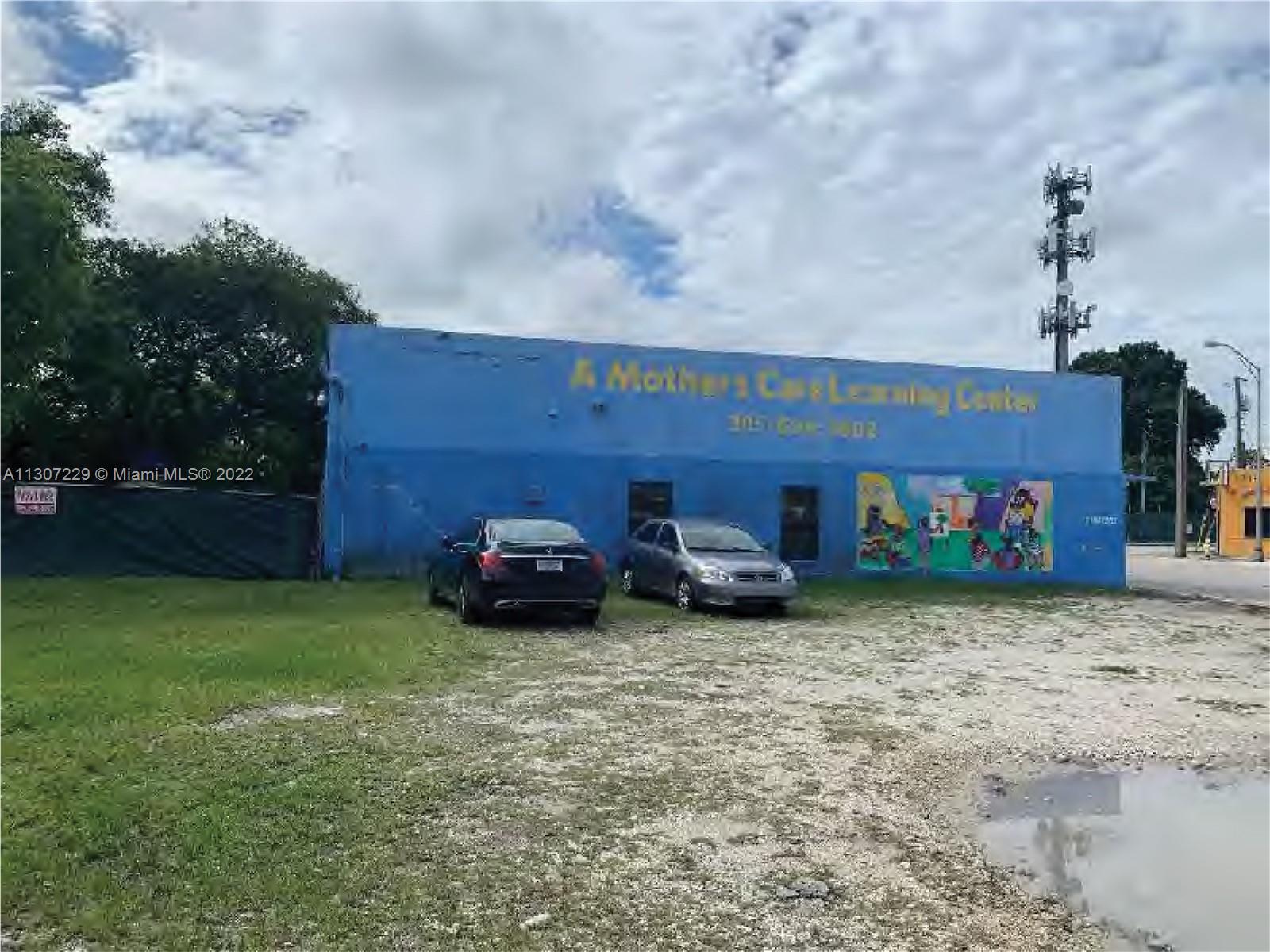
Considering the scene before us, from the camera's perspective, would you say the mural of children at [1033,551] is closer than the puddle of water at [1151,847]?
No

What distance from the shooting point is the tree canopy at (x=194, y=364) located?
103 feet

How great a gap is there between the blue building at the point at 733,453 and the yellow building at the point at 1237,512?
3486cm

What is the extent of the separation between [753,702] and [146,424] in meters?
28.6

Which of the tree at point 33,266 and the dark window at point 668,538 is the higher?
the tree at point 33,266

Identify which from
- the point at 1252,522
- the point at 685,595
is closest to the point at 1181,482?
the point at 1252,522

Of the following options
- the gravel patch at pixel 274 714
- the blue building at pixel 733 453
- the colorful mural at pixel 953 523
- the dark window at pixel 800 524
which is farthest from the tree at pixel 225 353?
the gravel patch at pixel 274 714

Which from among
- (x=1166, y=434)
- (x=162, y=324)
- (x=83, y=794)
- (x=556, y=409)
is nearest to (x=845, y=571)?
(x=556, y=409)

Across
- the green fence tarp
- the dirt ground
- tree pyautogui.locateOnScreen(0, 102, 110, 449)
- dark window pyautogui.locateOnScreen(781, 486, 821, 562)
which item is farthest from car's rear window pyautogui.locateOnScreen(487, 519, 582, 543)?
dark window pyautogui.locateOnScreen(781, 486, 821, 562)

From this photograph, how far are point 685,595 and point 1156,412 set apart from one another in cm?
7949

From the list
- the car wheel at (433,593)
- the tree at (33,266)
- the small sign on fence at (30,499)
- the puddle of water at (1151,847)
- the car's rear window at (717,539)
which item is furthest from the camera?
the small sign on fence at (30,499)

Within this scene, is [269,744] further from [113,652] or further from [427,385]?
[427,385]

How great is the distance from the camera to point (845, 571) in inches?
992

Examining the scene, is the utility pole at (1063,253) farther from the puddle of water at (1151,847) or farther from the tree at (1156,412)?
the puddle of water at (1151,847)

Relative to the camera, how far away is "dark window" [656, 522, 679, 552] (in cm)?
1828
